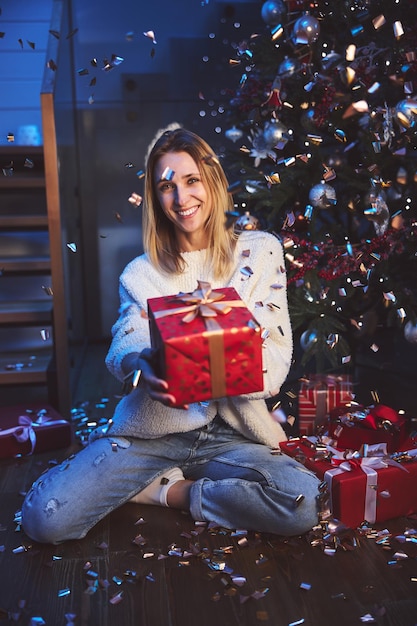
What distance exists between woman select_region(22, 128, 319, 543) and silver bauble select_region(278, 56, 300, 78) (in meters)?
0.78

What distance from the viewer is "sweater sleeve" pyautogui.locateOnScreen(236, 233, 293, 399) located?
192cm

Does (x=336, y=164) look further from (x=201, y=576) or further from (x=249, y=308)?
(x=201, y=576)

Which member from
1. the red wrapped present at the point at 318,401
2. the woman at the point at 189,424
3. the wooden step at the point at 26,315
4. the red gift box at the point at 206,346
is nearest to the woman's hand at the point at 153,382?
the red gift box at the point at 206,346

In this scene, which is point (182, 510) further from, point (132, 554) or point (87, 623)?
point (87, 623)

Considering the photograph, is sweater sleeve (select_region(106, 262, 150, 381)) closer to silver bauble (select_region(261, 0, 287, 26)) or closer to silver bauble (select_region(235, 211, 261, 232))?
Result: silver bauble (select_region(235, 211, 261, 232))

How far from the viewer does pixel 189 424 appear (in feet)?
6.44

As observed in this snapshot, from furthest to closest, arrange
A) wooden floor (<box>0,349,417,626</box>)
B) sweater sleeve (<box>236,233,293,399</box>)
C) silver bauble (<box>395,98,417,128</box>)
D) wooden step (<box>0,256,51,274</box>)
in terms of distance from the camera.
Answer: wooden step (<box>0,256,51,274</box>)
silver bauble (<box>395,98,417,128</box>)
sweater sleeve (<box>236,233,293,399</box>)
wooden floor (<box>0,349,417,626</box>)

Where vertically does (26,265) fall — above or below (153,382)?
above

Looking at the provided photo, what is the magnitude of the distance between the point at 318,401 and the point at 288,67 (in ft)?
3.88

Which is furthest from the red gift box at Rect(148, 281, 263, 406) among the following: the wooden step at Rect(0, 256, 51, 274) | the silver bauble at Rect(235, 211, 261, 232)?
the wooden step at Rect(0, 256, 51, 274)

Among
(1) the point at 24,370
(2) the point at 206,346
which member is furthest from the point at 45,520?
(1) the point at 24,370

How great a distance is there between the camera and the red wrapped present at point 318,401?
2.41m

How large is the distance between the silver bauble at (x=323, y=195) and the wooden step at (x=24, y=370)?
1.20 m

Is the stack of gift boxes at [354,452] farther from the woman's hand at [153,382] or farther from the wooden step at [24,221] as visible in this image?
the wooden step at [24,221]
